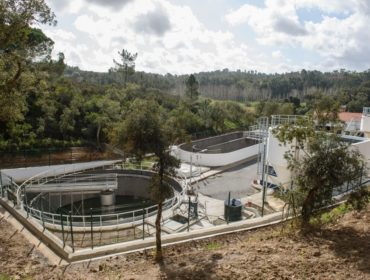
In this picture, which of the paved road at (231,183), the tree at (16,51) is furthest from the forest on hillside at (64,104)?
the paved road at (231,183)

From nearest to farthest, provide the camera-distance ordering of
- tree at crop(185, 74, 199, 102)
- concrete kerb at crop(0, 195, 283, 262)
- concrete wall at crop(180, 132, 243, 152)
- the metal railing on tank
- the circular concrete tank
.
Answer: concrete kerb at crop(0, 195, 283, 262) → the metal railing on tank → the circular concrete tank → concrete wall at crop(180, 132, 243, 152) → tree at crop(185, 74, 199, 102)

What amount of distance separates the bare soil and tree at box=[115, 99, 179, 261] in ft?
3.12

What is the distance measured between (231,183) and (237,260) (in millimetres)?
17455

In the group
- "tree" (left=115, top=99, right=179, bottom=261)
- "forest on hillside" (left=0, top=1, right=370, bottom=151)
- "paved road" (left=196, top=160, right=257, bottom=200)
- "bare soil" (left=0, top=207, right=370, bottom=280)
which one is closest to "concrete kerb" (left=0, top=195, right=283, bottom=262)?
"bare soil" (left=0, top=207, right=370, bottom=280)

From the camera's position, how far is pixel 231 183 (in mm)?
25141

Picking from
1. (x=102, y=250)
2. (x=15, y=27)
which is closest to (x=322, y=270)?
(x=102, y=250)

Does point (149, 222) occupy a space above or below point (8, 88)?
below

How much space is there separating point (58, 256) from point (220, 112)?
37.8 metres

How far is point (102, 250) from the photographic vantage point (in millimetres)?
9352

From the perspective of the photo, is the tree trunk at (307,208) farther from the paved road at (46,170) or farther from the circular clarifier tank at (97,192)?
the paved road at (46,170)

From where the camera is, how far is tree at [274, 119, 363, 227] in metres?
9.53

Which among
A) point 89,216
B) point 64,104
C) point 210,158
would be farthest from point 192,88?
point 89,216

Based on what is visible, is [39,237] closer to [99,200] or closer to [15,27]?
[15,27]

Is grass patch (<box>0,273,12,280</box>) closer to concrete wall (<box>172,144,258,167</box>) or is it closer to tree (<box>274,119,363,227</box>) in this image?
tree (<box>274,119,363,227</box>)
